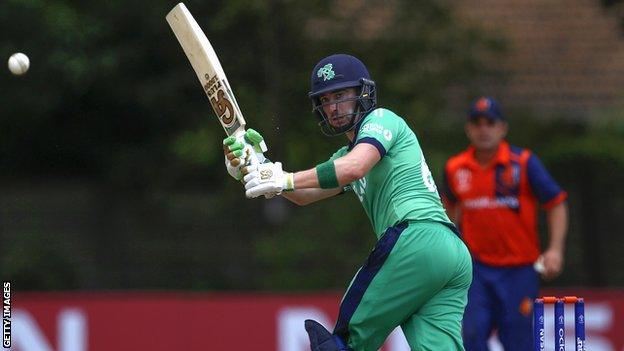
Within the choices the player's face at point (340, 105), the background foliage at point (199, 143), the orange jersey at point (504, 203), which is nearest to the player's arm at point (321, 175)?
the player's face at point (340, 105)

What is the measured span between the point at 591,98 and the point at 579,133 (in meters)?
0.71

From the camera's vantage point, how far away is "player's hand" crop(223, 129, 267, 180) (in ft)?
17.0

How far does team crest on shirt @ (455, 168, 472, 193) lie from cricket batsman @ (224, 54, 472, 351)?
6.95 ft

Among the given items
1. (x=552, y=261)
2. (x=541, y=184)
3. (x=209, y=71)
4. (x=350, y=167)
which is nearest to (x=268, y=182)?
(x=350, y=167)

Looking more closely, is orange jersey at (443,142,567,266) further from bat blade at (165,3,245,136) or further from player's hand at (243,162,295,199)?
player's hand at (243,162,295,199)

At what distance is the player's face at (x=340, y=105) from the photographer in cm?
519

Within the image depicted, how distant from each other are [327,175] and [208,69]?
0.91m

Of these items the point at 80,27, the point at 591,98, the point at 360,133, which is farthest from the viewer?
the point at 591,98

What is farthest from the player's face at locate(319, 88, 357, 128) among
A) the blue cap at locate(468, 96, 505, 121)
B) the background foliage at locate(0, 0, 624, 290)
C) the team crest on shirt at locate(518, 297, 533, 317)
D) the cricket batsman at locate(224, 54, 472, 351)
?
the background foliage at locate(0, 0, 624, 290)

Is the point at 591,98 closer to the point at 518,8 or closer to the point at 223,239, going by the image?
the point at 518,8

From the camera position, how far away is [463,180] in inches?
290

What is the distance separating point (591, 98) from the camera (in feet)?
36.6

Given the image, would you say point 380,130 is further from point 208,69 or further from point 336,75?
point 208,69

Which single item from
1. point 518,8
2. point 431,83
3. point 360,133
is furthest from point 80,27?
point 360,133
